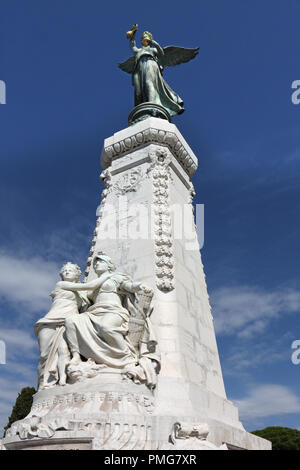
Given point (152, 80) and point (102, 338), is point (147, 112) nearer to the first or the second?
point (152, 80)

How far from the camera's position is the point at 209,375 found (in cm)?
898

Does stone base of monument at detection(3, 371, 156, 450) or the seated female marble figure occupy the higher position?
the seated female marble figure

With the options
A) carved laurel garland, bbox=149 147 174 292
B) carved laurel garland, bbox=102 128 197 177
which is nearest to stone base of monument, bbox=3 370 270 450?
carved laurel garland, bbox=149 147 174 292

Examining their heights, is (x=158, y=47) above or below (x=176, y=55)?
below

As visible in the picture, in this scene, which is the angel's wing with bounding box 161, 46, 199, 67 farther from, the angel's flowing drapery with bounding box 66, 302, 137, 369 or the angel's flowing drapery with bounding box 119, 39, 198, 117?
the angel's flowing drapery with bounding box 66, 302, 137, 369

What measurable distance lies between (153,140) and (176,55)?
18.3ft

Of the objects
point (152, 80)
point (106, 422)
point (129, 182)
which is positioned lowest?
point (106, 422)

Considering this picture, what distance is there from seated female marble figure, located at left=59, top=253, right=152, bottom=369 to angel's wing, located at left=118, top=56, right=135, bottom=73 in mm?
9762

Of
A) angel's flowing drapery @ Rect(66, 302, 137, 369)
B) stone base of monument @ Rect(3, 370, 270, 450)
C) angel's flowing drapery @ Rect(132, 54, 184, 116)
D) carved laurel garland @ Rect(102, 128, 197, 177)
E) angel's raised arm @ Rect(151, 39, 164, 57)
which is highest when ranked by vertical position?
angel's raised arm @ Rect(151, 39, 164, 57)

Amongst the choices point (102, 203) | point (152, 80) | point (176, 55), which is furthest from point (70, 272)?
point (176, 55)

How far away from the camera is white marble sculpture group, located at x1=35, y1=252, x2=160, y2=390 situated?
7.29 meters

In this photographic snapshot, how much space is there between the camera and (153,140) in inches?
437
